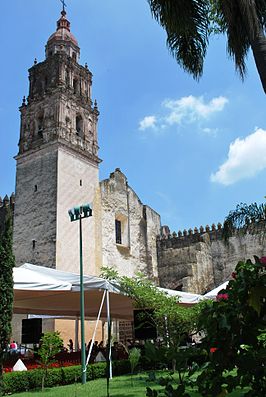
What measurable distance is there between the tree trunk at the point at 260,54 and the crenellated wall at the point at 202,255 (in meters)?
21.5

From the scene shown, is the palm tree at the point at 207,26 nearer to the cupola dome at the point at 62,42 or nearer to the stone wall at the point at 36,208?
the stone wall at the point at 36,208

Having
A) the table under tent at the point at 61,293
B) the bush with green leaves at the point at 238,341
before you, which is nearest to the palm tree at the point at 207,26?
the bush with green leaves at the point at 238,341

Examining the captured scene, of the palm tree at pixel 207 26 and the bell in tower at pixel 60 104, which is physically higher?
the bell in tower at pixel 60 104

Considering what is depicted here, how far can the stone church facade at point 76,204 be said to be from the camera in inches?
870

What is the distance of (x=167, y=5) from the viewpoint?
6.15 m

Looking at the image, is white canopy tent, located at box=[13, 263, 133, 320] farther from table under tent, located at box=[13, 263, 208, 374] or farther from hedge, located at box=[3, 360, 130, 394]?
hedge, located at box=[3, 360, 130, 394]

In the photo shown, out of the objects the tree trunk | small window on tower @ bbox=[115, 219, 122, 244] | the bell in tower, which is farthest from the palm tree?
small window on tower @ bbox=[115, 219, 122, 244]

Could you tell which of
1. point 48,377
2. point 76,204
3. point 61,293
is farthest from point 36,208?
point 48,377

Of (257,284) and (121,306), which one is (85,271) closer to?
(121,306)

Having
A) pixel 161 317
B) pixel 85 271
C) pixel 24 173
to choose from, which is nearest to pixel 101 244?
pixel 85 271

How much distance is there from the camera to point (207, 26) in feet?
23.1

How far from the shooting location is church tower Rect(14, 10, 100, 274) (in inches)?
853

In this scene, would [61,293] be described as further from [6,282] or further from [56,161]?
[56,161]

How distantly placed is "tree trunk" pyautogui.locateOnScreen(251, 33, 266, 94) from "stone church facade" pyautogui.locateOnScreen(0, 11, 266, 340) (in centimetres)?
1619
